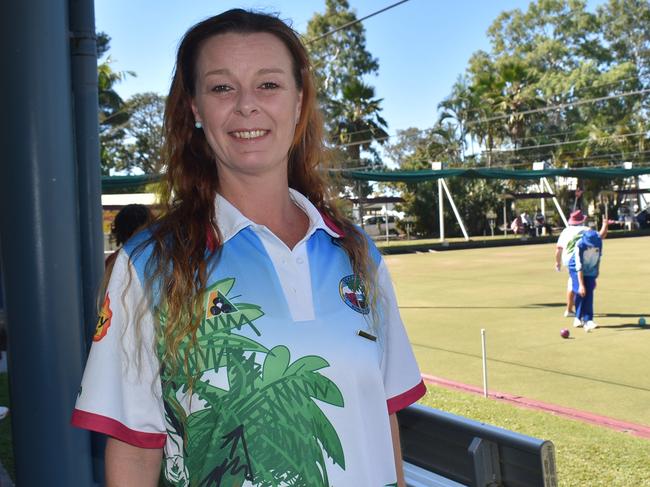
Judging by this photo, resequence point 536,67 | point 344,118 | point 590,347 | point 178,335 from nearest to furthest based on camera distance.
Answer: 1. point 178,335
2. point 590,347
3. point 344,118
4. point 536,67

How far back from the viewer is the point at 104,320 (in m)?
1.55

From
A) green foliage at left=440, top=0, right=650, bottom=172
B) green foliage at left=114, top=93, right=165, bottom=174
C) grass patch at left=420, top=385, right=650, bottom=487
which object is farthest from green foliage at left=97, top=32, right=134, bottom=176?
grass patch at left=420, top=385, right=650, bottom=487

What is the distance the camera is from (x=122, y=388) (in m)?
1.54

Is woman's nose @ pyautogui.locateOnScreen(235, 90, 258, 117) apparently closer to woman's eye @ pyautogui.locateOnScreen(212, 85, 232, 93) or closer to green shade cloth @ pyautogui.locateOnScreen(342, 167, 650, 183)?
woman's eye @ pyautogui.locateOnScreen(212, 85, 232, 93)

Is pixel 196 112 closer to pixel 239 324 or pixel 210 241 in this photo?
pixel 210 241

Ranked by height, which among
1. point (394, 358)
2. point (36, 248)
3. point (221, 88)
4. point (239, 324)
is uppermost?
point (221, 88)

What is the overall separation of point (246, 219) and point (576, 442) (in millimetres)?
4797

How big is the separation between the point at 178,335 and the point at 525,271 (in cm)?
2075

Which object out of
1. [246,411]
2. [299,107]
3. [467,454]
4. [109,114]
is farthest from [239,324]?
[109,114]

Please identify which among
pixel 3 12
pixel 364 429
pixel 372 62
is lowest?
pixel 364 429

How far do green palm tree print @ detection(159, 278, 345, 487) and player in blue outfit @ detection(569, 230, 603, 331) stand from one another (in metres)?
10.2

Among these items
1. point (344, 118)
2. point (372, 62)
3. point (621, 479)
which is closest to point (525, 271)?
point (621, 479)

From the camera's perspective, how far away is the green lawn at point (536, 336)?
7652 millimetres

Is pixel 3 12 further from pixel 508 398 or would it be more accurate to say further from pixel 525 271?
pixel 525 271
